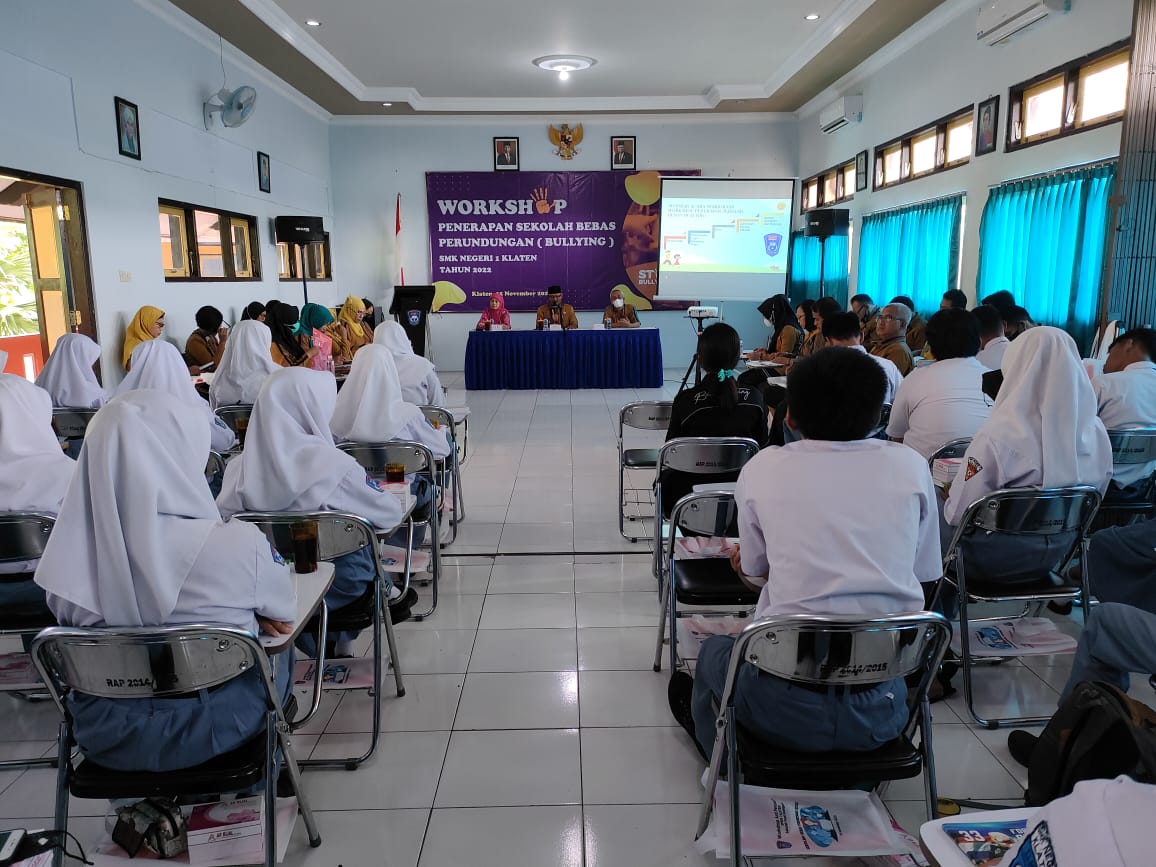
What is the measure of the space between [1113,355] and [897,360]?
1.83 m

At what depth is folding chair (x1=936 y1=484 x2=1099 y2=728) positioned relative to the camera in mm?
2336

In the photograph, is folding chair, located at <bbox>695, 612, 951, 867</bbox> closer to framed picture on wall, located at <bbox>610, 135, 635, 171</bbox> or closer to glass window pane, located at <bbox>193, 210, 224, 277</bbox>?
glass window pane, located at <bbox>193, 210, 224, 277</bbox>

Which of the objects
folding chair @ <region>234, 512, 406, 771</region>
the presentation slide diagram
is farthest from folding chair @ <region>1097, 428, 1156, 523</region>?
the presentation slide diagram

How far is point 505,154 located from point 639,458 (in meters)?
8.47

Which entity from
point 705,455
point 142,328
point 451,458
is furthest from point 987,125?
point 142,328

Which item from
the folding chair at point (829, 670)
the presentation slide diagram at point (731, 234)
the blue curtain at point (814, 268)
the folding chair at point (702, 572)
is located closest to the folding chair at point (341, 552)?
the folding chair at point (702, 572)

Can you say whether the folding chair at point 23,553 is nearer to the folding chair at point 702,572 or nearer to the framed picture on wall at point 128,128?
the folding chair at point 702,572

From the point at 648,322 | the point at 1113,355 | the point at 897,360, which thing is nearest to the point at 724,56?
the point at 648,322

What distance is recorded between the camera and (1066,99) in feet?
17.4

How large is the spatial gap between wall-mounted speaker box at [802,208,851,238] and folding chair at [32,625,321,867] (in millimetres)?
8643

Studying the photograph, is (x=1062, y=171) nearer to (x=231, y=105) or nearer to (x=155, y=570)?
(x=155, y=570)

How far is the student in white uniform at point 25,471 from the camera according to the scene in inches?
92.1

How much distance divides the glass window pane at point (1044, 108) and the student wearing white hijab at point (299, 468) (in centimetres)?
549

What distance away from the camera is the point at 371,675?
2.59 metres
